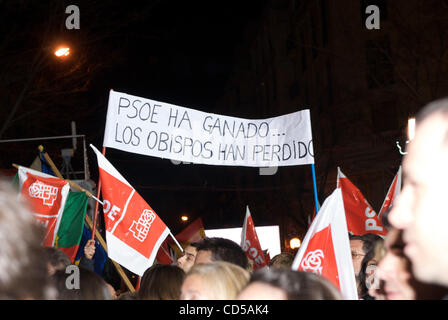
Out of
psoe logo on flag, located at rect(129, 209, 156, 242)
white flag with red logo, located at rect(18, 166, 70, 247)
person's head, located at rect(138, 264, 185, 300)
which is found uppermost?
white flag with red logo, located at rect(18, 166, 70, 247)

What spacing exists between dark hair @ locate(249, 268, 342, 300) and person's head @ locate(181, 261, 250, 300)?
25.8 inches

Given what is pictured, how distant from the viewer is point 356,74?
2530 cm

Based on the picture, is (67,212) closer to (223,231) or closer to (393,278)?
(393,278)

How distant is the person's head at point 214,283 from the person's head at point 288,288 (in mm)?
670

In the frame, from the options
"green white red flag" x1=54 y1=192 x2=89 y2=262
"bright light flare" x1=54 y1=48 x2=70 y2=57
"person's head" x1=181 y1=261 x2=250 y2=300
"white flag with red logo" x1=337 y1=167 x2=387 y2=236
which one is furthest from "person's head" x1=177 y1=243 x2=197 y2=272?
"bright light flare" x1=54 y1=48 x2=70 y2=57

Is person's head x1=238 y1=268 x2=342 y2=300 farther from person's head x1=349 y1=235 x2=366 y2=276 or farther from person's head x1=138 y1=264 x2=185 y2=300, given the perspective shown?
person's head x1=349 y1=235 x2=366 y2=276

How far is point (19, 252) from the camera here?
1.32 meters

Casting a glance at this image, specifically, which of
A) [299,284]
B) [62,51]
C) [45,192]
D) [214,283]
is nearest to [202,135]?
[45,192]

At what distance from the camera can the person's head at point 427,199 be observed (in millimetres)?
1216

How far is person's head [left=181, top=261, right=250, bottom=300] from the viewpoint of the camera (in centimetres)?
259

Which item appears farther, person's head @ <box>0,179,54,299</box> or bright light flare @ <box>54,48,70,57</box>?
bright light flare @ <box>54,48,70,57</box>

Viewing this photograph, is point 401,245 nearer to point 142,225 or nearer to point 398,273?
point 398,273

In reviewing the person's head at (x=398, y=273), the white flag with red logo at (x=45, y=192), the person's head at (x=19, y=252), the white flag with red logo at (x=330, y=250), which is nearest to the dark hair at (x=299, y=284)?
the person's head at (x=398, y=273)
